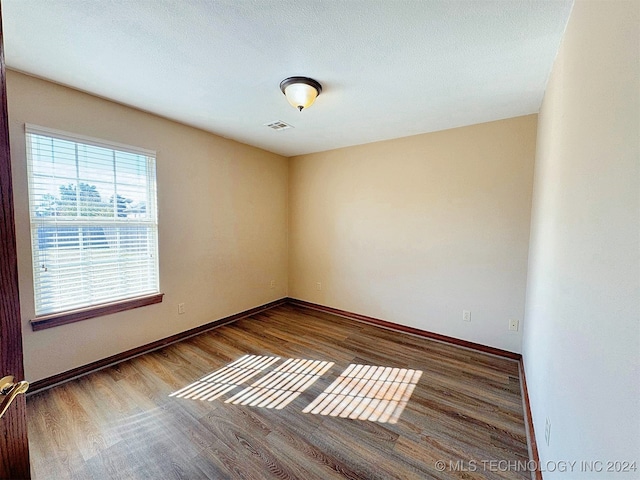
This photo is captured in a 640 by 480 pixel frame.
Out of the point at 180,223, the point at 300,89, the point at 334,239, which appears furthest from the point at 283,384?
the point at 300,89

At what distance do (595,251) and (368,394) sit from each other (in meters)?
1.87

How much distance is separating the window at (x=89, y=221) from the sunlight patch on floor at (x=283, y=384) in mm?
1508

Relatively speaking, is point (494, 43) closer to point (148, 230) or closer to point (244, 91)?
point (244, 91)

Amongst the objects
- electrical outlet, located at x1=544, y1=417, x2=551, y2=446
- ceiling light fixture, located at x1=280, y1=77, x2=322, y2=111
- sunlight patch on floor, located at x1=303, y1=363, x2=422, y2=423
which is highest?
ceiling light fixture, located at x1=280, y1=77, x2=322, y2=111

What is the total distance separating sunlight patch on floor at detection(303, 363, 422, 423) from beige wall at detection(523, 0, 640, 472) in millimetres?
890

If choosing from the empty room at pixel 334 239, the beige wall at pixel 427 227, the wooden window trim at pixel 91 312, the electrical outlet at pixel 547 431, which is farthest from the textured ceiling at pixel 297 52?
the electrical outlet at pixel 547 431

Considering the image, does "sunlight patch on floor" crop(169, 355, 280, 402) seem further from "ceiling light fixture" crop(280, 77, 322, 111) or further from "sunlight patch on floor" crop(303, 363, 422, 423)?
"ceiling light fixture" crop(280, 77, 322, 111)

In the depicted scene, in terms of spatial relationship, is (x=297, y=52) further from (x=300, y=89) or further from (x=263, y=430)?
(x=263, y=430)

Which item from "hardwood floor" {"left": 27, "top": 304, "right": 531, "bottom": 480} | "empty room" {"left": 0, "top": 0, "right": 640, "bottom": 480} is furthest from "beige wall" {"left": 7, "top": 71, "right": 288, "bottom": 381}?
"hardwood floor" {"left": 27, "top": 304, "right": 531, "bottom": 480}

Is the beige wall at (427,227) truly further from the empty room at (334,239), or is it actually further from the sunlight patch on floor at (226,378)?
the sunlight patch on floor at (226,378)

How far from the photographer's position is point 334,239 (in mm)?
3973

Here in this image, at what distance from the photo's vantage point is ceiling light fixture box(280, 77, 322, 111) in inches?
77.3

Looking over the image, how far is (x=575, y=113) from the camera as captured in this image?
1.19m

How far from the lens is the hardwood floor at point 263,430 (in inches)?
59.5
